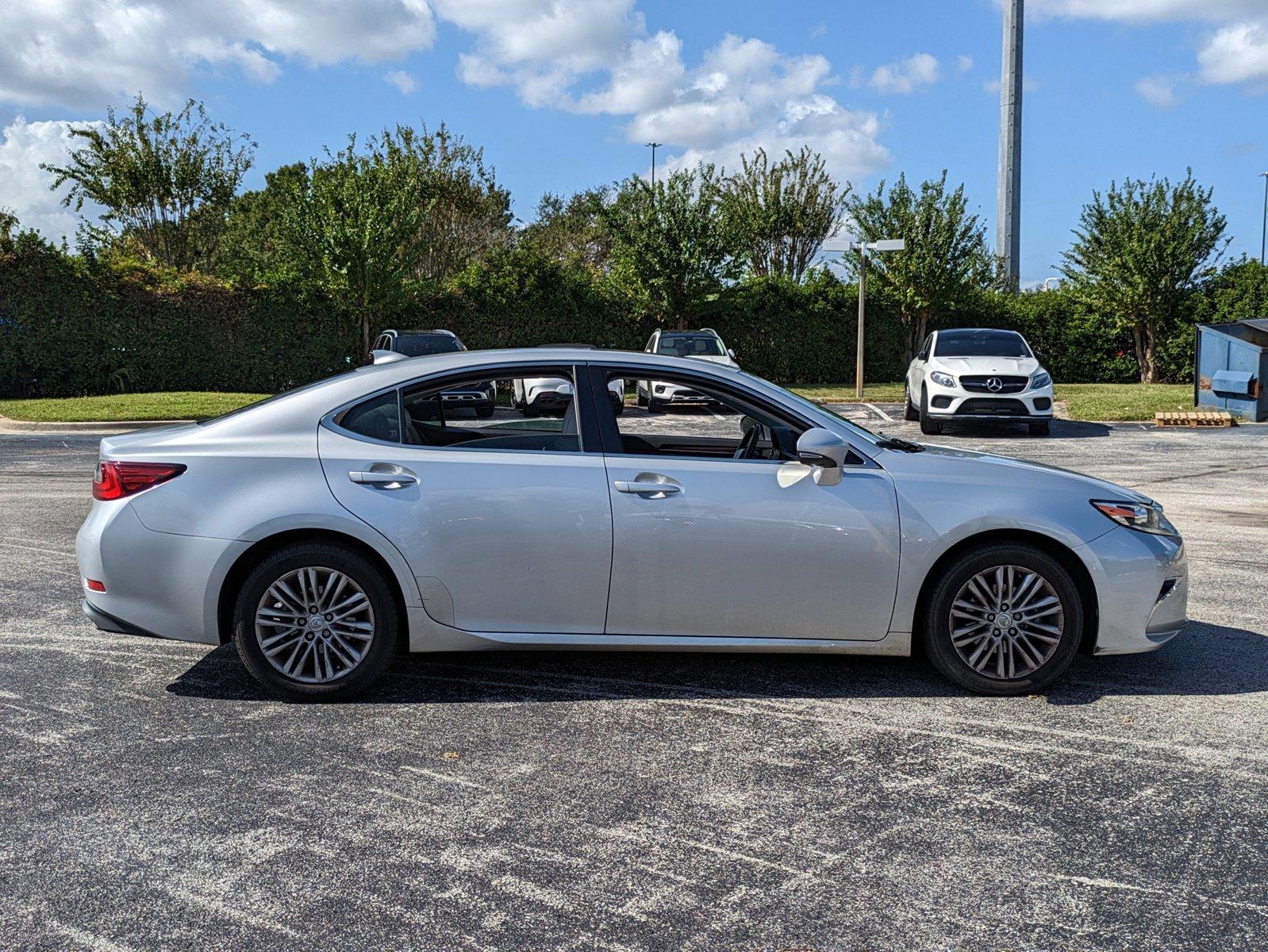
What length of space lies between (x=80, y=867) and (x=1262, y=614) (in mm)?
6057

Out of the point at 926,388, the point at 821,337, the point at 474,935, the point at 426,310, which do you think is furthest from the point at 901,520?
the point at 821,337

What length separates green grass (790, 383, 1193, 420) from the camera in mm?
21203

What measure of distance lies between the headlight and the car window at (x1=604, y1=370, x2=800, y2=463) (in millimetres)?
1387

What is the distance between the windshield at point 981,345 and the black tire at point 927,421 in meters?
0.85

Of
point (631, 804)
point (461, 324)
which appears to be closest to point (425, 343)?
point (461, 324)

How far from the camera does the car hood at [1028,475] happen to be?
5.06 meters

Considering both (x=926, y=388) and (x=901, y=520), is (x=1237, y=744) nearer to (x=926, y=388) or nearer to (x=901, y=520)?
(x=901, y=520)

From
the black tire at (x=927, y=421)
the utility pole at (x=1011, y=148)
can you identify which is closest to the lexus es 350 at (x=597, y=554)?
the black tire at (x=927, y=421)

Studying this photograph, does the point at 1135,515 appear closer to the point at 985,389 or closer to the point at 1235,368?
the point at 985,389

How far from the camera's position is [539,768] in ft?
13.8

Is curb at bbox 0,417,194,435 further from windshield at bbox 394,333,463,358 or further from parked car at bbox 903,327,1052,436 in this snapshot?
parked car at bbox 903,327,1052,436

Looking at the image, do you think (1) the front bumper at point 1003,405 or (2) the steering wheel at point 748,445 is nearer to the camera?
(2) the steering wheel at point 748,445

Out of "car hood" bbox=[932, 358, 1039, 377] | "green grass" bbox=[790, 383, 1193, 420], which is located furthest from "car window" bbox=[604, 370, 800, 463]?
"green grass" bbox=[790, 383, 1193, 420]

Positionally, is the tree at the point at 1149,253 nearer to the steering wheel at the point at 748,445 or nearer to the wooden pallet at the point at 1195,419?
the wooden pallet at the point at 1195,419
